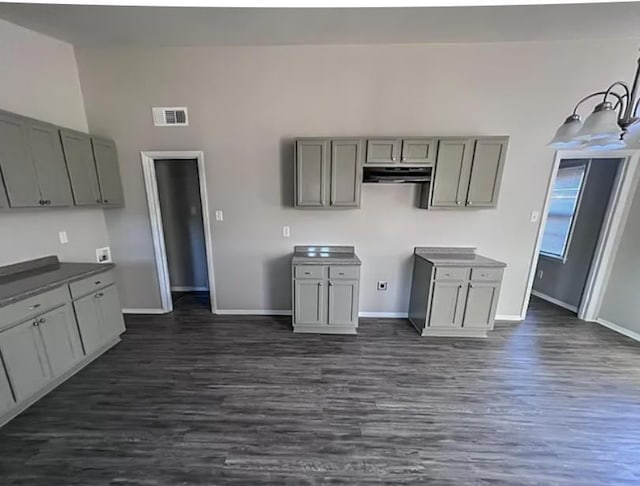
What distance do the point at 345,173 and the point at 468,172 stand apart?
143cm

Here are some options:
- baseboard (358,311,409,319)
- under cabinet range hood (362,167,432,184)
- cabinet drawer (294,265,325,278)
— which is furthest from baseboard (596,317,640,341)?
cabinet drawer (294,265,325,278)

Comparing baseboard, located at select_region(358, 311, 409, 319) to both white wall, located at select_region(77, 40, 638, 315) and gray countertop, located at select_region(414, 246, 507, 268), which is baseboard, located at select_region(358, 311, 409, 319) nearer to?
white wall, located at select_region(77, 40, 638, 315)

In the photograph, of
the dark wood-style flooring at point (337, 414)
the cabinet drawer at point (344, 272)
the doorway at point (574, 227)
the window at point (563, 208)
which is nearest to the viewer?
the dark wood-style flooring at point (337, 414)

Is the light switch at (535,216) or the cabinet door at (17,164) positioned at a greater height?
the cabinet door at (17,164)

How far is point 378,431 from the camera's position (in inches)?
77.4

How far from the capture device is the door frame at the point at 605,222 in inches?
125

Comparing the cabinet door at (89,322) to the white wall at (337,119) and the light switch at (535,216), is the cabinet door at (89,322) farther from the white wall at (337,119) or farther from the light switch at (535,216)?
the light switch at (535,216)

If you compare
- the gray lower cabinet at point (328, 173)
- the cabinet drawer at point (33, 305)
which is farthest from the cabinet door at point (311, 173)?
the cabinet drawer at point (33, 305)

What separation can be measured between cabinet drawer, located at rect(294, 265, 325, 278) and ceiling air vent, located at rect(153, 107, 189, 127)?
2260mm

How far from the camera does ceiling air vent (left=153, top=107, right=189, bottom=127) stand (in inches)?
126

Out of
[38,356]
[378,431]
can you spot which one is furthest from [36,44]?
[378,431]

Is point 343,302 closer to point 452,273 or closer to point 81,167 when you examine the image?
point 452,273

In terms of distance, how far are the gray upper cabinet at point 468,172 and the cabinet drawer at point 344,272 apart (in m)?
1.23

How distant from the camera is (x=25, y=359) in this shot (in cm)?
207
